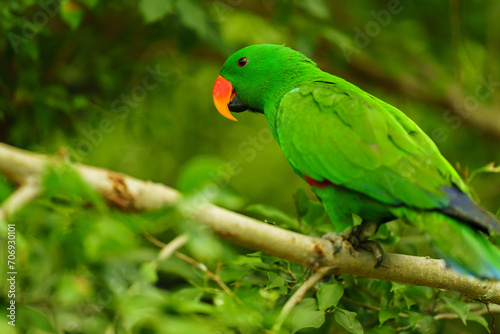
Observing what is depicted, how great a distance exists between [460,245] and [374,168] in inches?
17.3

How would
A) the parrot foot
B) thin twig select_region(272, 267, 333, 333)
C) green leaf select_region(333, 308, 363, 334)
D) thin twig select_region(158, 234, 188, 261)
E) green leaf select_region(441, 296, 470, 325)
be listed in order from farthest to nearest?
the parrot foot, green leaf select_region(441, 296, 470, 325), green leaf select_region(333, 308, 363, 334), thin twig select_region(272, 267, 333, 333), thin twig select_region(158, 234, 188, 261)

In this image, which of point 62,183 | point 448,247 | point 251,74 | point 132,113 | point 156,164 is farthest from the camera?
point 156,164

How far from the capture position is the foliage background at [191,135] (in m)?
1.19

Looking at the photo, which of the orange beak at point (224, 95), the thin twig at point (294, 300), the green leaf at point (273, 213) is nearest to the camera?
the thin twig at point (294, 300)

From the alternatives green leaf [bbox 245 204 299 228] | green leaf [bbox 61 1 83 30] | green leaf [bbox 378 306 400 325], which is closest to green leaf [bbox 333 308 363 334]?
green leaf [bbox 378 306 400 325]

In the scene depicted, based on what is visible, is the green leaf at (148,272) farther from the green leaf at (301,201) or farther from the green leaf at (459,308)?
the green leaf at (459,308)

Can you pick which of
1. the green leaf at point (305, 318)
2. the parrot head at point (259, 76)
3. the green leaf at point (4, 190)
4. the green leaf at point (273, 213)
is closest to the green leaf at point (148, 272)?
the green leaf at point (4, 190)

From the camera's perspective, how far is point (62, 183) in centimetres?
113

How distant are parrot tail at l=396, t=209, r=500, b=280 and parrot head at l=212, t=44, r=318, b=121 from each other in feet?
3.25

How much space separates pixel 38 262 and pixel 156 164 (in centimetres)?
361

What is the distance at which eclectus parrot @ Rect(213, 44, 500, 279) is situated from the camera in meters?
1.83

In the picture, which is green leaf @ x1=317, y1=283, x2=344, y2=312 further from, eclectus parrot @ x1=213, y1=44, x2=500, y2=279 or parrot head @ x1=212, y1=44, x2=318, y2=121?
parrot head @ x1=212, y1=44, x2=318, y2=121

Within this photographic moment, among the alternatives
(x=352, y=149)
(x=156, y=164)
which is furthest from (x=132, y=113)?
(x=352, y=149)

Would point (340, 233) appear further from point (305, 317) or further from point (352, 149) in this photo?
point (305, 317)
